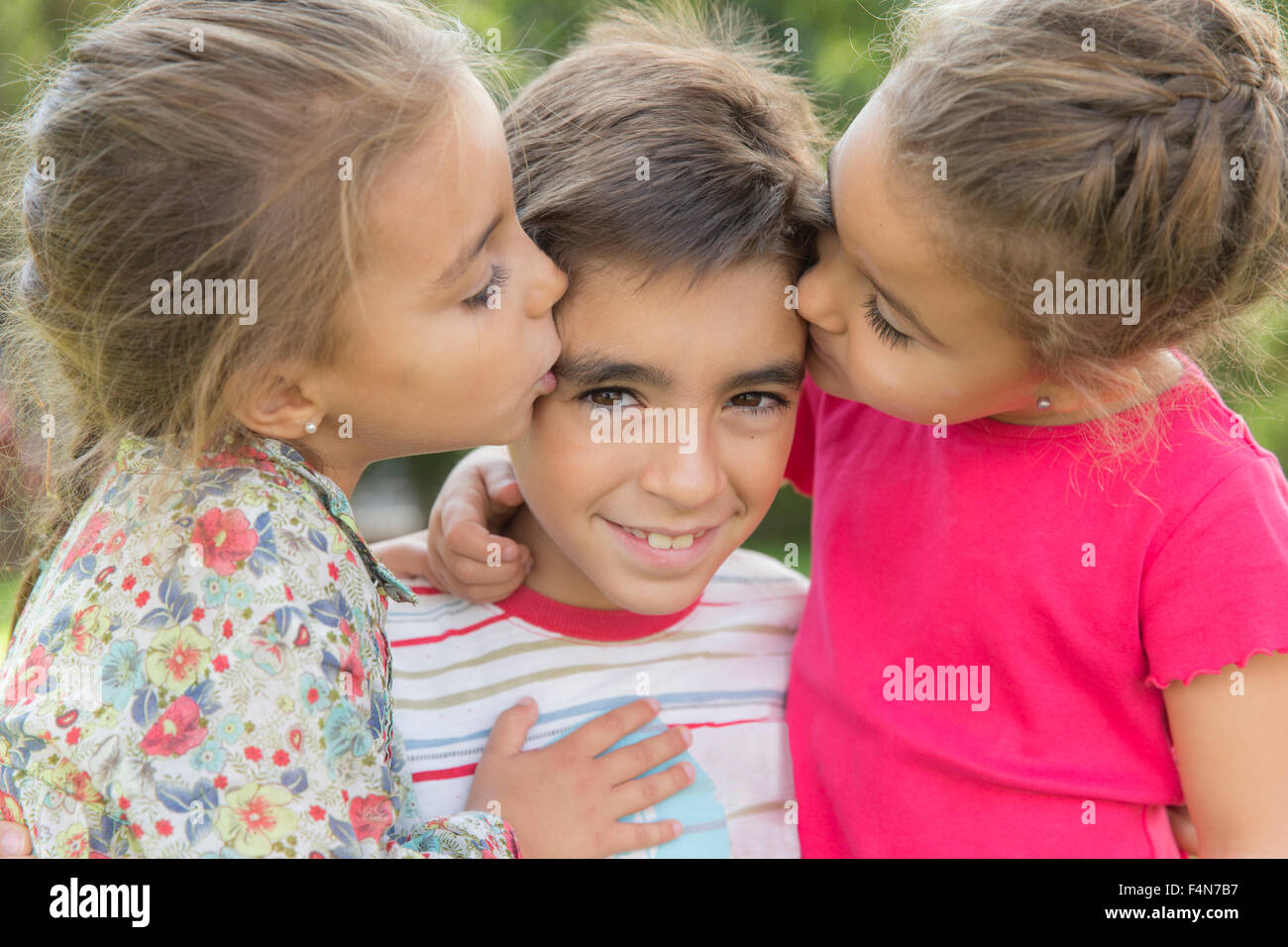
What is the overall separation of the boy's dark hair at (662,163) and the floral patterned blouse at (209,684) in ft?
2.28

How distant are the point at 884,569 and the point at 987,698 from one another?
0.34 meters

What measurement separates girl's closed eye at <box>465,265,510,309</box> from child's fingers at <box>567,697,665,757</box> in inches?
35.2

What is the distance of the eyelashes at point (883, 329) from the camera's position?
2.07 m

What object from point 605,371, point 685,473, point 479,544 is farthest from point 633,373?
point 479,544

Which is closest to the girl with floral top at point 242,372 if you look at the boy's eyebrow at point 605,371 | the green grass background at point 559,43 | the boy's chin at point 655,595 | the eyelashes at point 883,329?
→ the boy's eyebrow at point 605,371

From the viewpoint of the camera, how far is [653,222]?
2105 mm

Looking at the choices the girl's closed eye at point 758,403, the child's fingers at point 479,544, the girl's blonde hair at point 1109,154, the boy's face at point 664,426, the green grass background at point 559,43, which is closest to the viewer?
the girl's blonde hair at point 1109,154

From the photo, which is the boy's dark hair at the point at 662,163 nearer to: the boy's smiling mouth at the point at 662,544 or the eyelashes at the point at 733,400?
the eyelashes at the point at 733,400

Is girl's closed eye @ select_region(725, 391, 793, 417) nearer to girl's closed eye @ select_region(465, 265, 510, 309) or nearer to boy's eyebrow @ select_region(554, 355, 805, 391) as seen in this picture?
boy's eyebrow @ select_region(554, 355, 805, 391)

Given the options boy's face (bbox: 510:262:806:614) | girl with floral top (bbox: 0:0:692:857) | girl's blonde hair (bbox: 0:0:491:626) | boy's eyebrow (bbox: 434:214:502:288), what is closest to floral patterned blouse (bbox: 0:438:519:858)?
girl with floral top (bbox: 0:0:692:857)

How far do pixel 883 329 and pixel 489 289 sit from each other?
2.33ft
